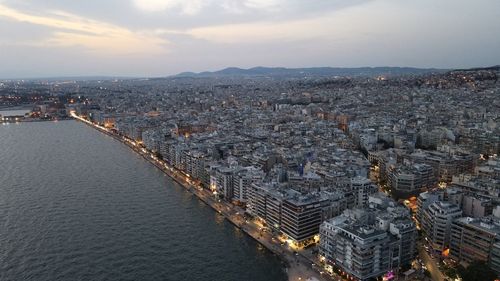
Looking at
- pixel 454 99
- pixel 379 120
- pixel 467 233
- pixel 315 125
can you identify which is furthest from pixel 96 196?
pixel 454 99

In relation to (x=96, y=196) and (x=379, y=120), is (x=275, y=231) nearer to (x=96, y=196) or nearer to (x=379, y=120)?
(x=96, y=196)

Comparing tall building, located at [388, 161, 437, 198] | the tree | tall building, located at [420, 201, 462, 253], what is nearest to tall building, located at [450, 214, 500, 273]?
tall building, located at [420, 201, 462, 253]

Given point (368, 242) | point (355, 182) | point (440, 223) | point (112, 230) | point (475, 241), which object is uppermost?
point (355, 182)

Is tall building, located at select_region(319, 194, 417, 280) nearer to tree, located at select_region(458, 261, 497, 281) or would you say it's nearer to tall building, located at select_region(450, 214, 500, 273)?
tall building, located at select_region(450, 214, 500, 273)

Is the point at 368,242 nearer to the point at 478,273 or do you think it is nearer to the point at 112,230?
the point at 478,273

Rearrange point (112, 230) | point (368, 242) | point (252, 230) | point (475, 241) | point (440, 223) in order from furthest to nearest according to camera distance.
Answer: point (112, 230) < point (252, 230) < point (440, 223) < point (475, 241) < point (368, 242)

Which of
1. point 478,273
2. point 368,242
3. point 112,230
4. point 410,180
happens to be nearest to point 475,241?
point 478,273
